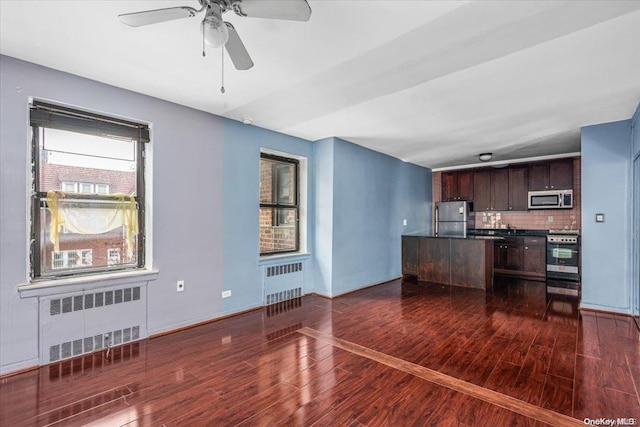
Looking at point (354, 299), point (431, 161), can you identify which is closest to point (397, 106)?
point (354, 299)

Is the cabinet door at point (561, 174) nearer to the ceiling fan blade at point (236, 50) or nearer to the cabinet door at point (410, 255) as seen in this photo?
the cabinet door at point (410, 255)

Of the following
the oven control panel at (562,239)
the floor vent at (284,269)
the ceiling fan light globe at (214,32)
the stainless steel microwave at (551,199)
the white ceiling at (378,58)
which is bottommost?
the floor vent at (284,269)

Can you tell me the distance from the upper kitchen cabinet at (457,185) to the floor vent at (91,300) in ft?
22.1

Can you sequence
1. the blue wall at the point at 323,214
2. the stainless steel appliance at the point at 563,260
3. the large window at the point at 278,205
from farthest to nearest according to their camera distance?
the stainless steel appliance at the point at 563,260 → the blue wall at the point at 323,214 → the large window at the point at 278,205

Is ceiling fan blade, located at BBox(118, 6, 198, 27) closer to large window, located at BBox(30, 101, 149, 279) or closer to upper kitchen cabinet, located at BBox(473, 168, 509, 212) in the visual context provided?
large window, located at BBox(30, 101, 149, 279)

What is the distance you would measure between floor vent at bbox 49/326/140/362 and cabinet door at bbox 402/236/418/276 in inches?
188

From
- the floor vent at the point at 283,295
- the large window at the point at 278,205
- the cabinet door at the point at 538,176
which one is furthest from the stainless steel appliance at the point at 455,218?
the floor vent at the point at 283,295

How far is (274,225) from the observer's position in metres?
4.66

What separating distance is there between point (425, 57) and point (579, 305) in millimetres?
4110

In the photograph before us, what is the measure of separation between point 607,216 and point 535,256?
2.23 m

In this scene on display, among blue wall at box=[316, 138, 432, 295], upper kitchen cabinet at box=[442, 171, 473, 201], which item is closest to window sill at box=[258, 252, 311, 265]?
blue wall at box=[316, 138, 432, 295]

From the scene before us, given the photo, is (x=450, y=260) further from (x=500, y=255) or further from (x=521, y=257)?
(x=521, y=257)

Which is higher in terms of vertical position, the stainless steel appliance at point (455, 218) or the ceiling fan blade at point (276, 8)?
the ceiling fan blade at point (276, 8)

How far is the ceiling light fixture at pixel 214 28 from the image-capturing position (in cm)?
157
